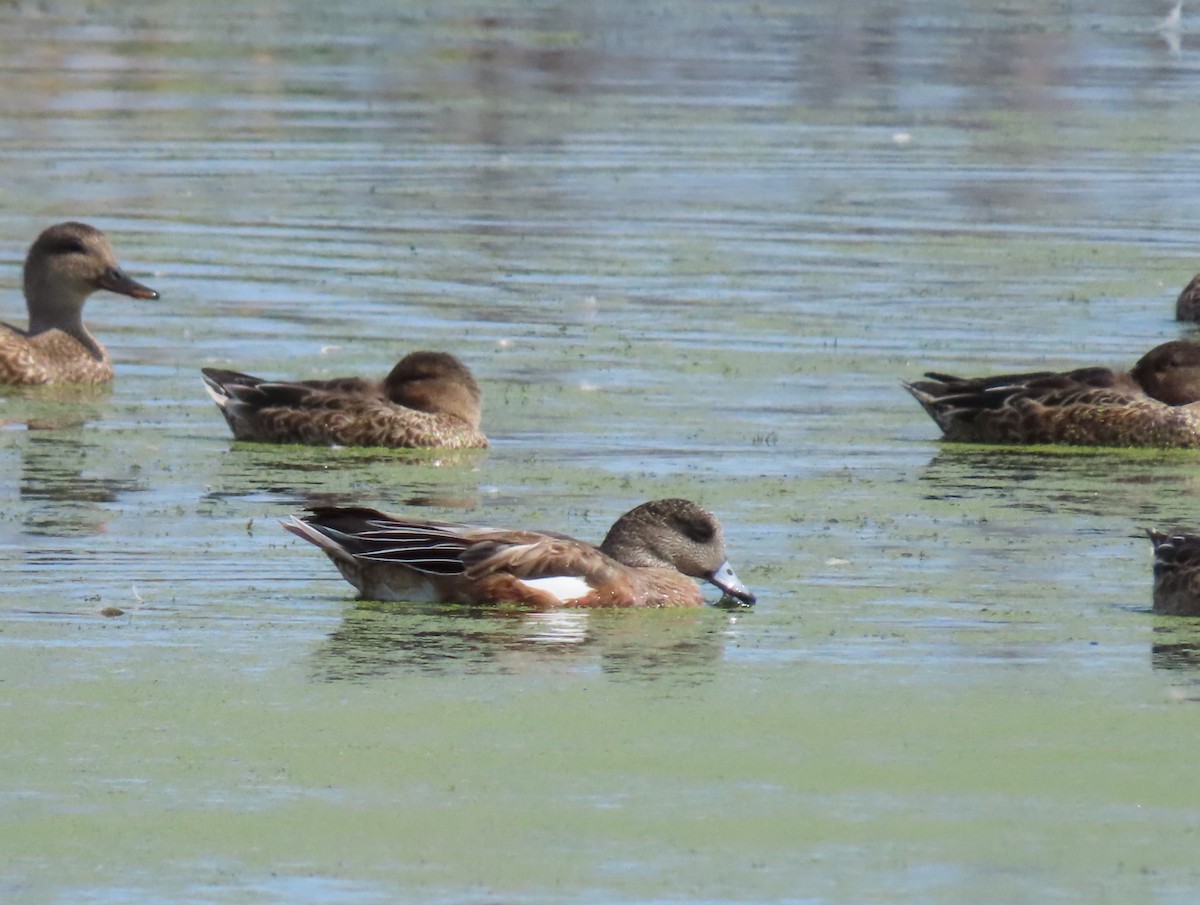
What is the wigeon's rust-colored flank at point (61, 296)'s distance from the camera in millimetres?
13297

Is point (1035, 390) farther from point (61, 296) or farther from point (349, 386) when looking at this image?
point (61, 296)

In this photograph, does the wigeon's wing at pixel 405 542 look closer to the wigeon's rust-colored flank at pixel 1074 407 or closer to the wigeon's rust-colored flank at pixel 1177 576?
the wigeon's rust-colored flank at pixel 1177 576

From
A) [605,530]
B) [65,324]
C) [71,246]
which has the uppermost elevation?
[71,246]

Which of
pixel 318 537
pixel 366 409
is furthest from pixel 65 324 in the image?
pixel 318 537

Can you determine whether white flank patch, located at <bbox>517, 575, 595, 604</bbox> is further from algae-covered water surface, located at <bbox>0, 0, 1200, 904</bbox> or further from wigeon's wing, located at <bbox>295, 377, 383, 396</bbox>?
wigeon's wing, located at <bbox>295, 377, 383, 396</bbox>

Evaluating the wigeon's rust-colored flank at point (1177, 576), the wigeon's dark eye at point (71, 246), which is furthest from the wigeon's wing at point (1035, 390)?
the wigeon's dark eye at point (71, 246)

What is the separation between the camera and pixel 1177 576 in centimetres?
821

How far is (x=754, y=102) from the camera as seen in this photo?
27375 millimetres

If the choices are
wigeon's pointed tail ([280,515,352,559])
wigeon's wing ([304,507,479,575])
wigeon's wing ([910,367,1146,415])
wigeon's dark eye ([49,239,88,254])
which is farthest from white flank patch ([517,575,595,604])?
wigeon's dark eye ([49,239,88,254])

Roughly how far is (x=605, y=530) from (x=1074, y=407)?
3.06 m

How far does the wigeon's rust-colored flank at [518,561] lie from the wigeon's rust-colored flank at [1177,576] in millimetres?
1195

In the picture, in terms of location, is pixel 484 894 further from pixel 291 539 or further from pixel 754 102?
pixel 754 102

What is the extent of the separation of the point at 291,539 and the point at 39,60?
2210 cm

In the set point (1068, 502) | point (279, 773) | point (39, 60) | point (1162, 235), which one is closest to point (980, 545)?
point (1068, 502)
